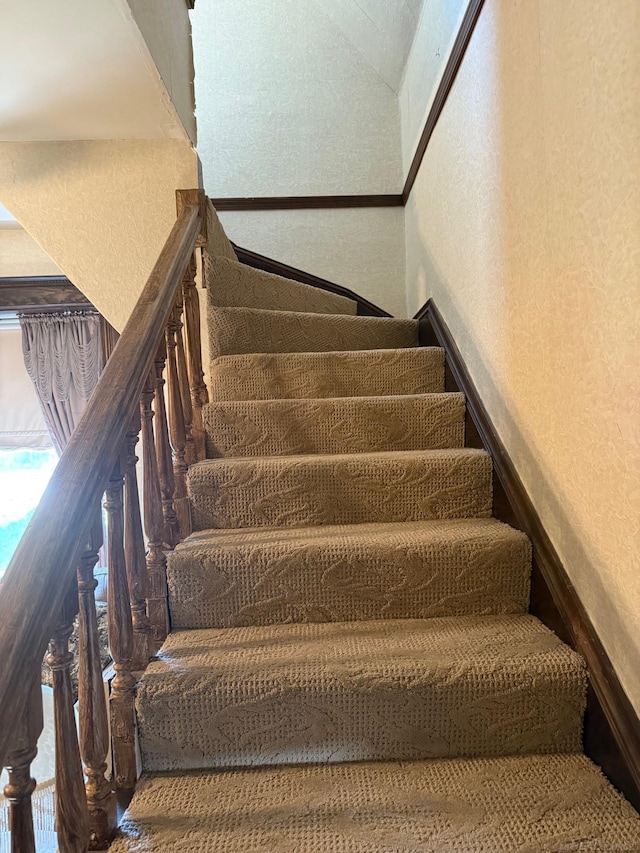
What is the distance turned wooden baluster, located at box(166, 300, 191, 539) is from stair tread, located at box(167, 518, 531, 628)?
0.41ft

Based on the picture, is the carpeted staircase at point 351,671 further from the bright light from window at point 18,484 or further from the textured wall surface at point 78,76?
the bright light from window at point 18,484

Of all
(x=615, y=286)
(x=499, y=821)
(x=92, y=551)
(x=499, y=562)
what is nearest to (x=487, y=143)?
(x=615, y=286)

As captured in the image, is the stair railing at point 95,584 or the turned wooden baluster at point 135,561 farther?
the turned wooden baluster at point 135,561

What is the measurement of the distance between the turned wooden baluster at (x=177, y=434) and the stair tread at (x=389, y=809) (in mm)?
582

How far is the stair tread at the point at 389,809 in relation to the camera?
86 cm

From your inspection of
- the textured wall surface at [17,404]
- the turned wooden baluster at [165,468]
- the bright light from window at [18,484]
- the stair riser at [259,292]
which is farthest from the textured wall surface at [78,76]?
the bright light from window at [18,484]

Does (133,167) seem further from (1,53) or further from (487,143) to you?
Result: (487,143)

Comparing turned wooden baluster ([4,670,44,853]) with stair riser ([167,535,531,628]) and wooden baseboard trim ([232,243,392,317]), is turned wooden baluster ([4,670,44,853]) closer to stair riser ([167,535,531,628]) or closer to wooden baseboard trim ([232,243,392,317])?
stair riser ([167,535,531,628])

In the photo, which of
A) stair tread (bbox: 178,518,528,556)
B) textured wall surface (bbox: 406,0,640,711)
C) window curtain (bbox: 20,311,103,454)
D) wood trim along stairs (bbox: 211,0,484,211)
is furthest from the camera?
window curtain (bbox: 20,311,103,454)

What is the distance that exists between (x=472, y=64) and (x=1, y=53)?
1249 millimetres

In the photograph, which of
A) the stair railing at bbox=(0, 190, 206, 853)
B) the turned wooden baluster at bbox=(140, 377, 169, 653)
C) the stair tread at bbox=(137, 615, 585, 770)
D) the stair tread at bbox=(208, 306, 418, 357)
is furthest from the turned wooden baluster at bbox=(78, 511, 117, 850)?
the stair tread at bbox=(208, 306, 418, 357)

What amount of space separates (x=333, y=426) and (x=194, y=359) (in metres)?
0.47

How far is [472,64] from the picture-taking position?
5.17 ft

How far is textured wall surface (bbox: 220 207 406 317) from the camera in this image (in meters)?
2.95
